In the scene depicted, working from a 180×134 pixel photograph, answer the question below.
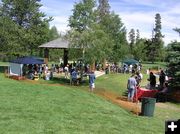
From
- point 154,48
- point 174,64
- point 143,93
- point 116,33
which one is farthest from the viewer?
point 154,48

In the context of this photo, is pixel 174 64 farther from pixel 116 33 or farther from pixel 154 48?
pixel 154 48

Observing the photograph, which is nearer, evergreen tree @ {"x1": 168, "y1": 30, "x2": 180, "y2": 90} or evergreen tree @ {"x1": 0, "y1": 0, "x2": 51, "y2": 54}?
evergreen tree @ {"x1": 168, "y1": 30, "x2": 180, "y2": 90}

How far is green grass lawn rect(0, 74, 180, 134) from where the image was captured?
→ 13.7m

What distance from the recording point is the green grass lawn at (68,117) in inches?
538

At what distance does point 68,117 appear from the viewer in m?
15.9

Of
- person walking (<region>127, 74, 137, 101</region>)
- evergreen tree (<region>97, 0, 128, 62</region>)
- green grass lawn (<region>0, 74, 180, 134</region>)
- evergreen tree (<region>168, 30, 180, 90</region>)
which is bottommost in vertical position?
green grass lawn (<region>0, 74, 180, 134</region>)

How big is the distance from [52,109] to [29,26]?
1410 inches

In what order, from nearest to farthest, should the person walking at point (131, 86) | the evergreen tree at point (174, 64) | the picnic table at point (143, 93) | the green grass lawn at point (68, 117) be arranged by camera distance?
the green grass lawn at point (68, 117) → the person walking at point (131, 86) → the picnic table at point (143, 93) → the evergreen tree at point (174, 64)

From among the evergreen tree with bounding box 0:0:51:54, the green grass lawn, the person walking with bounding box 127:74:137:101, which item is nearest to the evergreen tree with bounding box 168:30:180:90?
the person walking with bounding box 127:74:137:101

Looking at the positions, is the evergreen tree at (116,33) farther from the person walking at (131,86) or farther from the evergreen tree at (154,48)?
the evergreen tree at (154,48)

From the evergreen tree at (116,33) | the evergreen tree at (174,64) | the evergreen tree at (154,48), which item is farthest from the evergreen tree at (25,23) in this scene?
the evergreen tree at (154,48)

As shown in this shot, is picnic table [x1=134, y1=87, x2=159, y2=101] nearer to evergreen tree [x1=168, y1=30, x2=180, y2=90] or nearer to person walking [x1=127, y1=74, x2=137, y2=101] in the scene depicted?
person walking [x1=127, y1=74, x2=137, y2=101]

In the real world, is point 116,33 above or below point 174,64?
above

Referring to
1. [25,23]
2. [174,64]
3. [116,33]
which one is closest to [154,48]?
[116,33]
